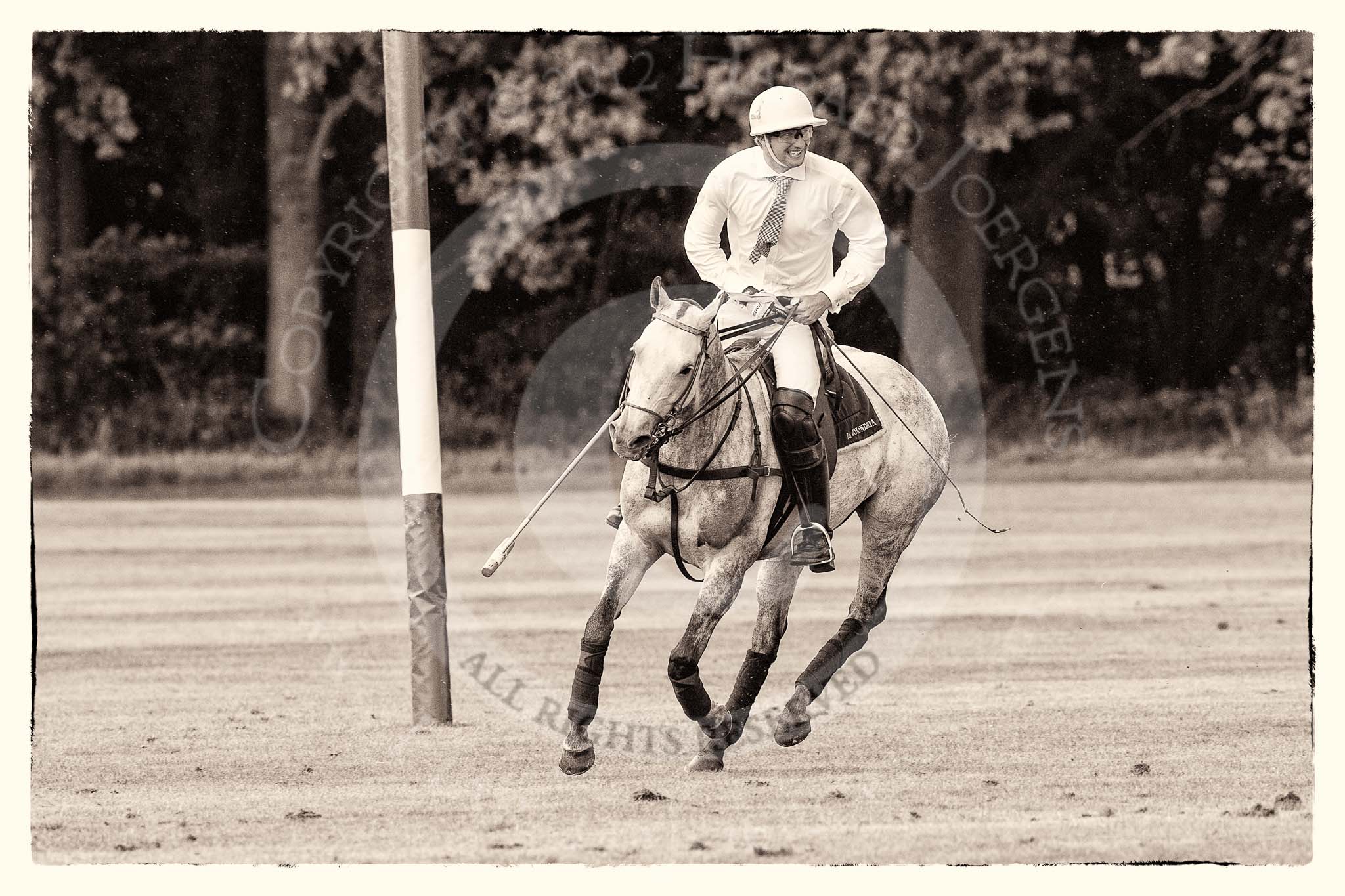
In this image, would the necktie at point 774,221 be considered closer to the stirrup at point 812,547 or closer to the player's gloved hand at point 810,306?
the player's gloved hand at point 810,306

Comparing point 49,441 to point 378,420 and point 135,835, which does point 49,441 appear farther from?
point 135,835

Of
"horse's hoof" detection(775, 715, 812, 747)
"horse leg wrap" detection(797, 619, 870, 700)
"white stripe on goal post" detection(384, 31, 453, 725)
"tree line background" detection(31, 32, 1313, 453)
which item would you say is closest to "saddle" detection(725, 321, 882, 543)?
"horse leg wrap" detection(797, 619, 870, 700)

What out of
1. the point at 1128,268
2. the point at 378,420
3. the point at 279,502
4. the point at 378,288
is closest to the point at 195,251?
the point at 378,288

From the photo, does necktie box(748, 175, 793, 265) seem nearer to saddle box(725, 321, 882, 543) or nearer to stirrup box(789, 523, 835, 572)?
saddle box(725, 321, 882, 543)

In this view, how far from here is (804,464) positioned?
33.1 feet

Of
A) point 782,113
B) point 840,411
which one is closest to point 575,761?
point 840,411

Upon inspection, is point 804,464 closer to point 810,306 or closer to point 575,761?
point 810,306

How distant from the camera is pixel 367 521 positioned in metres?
27.4

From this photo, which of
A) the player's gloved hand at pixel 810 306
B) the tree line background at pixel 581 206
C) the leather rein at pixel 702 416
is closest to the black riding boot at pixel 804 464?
the leather rein at pixel 702 416

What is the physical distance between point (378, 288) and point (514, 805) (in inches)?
1073

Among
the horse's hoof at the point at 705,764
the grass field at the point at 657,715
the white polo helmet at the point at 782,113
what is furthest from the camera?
the horse's hoof at the point at 705,764

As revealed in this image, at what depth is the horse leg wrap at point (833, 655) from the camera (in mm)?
10805

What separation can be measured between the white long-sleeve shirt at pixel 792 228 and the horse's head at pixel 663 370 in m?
0.86

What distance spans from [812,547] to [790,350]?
1.04m
